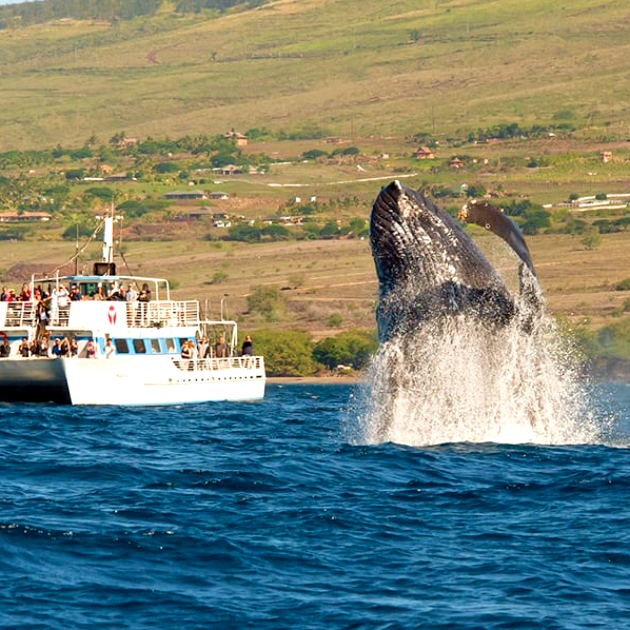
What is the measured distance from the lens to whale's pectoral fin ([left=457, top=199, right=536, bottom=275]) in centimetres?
2336

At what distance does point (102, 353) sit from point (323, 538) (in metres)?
36.9

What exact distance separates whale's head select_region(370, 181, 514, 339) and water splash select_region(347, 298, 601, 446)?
0.32 meters

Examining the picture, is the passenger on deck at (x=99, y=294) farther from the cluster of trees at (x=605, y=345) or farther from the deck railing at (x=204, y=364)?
the cluster of trees at (x=605, y=345)

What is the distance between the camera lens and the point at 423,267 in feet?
77.8

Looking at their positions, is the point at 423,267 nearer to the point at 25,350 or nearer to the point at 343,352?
the point at 25,350

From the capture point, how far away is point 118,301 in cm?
5497

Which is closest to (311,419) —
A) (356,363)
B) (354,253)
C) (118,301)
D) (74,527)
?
(118,301)

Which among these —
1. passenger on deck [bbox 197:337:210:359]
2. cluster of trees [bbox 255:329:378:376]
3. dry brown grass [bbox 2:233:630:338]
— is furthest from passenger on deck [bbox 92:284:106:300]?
dry brown grass [bbox 2:233:630:338]

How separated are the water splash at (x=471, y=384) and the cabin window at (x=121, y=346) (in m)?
29.0

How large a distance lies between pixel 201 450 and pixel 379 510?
10.5 metres

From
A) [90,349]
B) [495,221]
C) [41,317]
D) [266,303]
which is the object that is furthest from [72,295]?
[266,303]

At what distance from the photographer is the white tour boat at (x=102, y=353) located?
52781 millimetres

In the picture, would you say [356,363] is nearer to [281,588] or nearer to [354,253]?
[354,253]

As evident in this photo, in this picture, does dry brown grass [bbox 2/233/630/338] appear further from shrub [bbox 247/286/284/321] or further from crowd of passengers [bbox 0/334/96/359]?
crowd of passengers [bbox 0/334/96/359]
